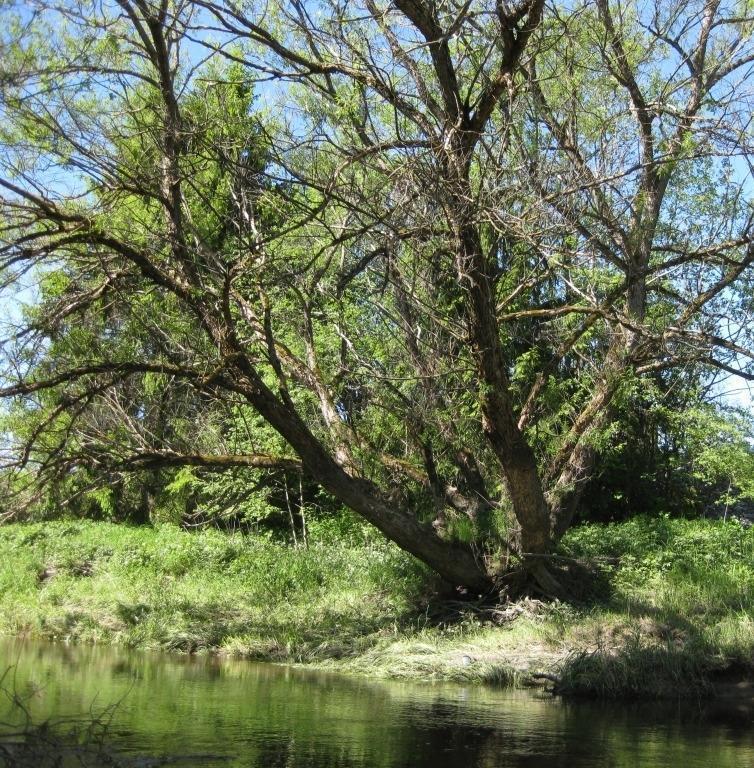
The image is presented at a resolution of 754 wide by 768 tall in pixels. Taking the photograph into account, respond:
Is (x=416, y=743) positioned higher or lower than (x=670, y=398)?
lower

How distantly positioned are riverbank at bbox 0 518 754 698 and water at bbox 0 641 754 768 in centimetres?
71

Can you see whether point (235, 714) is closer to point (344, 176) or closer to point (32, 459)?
point (32, 459)

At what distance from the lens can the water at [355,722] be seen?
6.87 metres

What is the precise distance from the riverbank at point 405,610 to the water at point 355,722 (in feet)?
2.34

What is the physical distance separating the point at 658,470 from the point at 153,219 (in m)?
11.8

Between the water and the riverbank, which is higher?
the riverbank

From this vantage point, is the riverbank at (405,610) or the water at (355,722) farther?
the riverbank at (405,610)

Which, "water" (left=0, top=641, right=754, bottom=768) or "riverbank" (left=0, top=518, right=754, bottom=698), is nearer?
"water" (left=0, top=641, right=754, bottom=768)

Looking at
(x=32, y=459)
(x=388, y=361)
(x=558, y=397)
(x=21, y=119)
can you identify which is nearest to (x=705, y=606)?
(x=558, y=397)

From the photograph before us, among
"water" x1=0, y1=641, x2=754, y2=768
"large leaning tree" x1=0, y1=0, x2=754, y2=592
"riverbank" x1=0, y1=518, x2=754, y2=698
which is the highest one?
"large leaning tree" x1=0, y1=0, x2=754, y2=592

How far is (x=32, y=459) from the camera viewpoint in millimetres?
10727

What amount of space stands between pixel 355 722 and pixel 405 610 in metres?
5.33

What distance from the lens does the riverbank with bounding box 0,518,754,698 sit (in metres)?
11.1

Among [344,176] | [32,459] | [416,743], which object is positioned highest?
[344,176]
